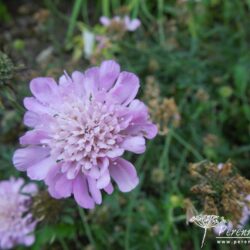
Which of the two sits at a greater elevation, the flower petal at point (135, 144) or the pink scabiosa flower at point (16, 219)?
the flower petal at point (135, 144)

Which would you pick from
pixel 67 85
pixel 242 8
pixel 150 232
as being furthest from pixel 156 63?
pixel 67 85

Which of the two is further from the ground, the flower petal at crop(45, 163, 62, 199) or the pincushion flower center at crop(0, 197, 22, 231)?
the flower petal at crop(45, 163, 62, 199)

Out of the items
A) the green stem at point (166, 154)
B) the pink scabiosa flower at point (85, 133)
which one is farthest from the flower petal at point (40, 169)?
the green stem at point (166, 154)

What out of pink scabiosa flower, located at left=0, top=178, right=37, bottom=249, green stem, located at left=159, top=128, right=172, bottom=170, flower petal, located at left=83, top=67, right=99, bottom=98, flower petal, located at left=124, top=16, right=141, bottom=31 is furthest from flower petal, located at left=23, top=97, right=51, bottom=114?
flower petal, located at left=124, top=16, right=141, bottom=31

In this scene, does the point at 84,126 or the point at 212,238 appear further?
the point at 212,238

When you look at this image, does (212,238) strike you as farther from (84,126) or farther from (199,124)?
(84,126)

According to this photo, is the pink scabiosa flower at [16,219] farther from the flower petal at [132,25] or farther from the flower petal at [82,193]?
the flower petal at [132,25]

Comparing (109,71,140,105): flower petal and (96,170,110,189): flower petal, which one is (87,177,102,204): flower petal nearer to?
(96,170,110,189): flower petal
